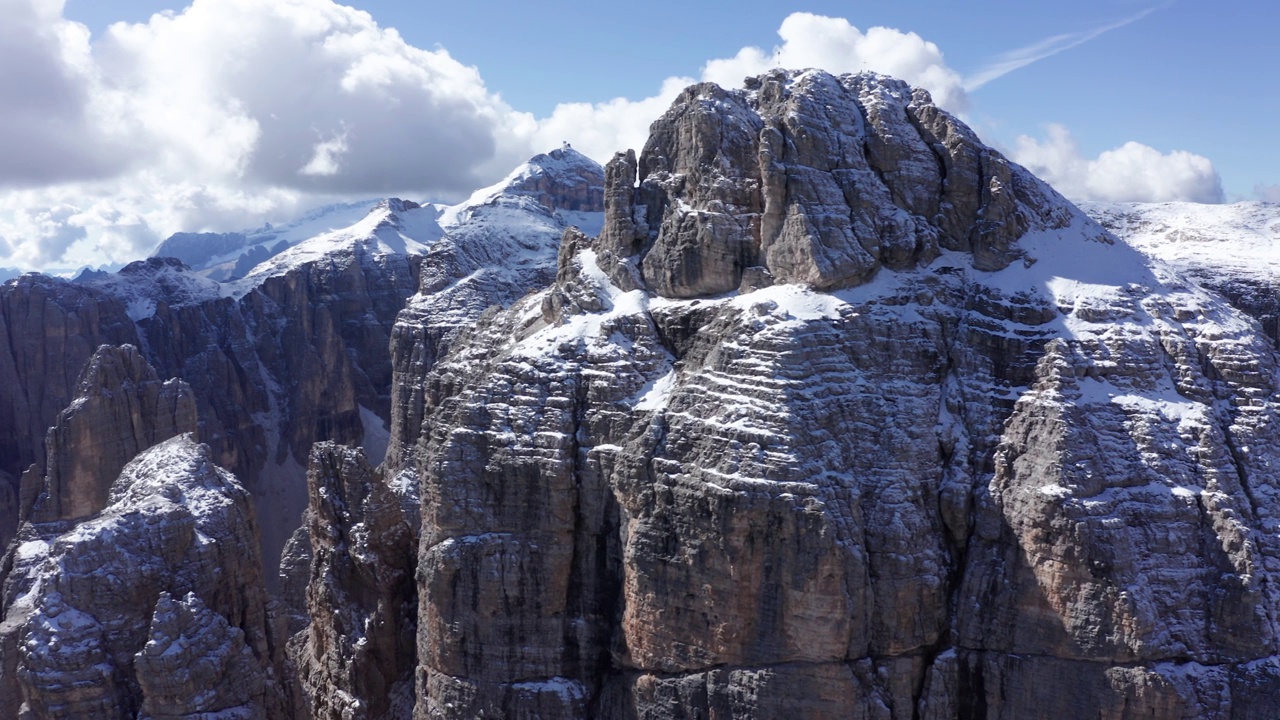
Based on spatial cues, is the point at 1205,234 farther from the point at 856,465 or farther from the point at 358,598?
the point at 358,598

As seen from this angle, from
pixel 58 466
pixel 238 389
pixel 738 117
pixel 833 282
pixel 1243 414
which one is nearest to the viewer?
pixel 1243 414

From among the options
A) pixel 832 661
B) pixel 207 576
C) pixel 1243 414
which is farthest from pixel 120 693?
pixel 1243 414

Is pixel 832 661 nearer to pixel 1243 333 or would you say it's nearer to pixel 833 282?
pixel 833 282

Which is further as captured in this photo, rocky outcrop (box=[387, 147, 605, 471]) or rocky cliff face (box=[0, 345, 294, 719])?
rocky outcrop (box=[387, 147, 605, 471])

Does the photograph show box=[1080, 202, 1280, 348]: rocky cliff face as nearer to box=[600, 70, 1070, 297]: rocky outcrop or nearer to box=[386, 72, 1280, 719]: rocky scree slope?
box=[600, 70, 1070, 297]: rocky outcrop

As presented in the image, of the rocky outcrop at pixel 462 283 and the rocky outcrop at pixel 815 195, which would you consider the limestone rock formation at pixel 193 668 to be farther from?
the rocky outcrop at pixel 462 283

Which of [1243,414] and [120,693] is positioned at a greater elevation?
[1243,414]

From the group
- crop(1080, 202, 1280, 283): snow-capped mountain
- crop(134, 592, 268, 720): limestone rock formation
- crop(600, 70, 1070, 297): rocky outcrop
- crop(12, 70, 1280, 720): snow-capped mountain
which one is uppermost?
crop(1080, 202, 1280, 283): snow-capped mountain

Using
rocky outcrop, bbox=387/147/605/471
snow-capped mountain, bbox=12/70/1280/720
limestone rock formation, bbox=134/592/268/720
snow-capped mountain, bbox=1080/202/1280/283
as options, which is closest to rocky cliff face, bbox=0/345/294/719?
limestone rock formation, bbox=134/592/268/720
